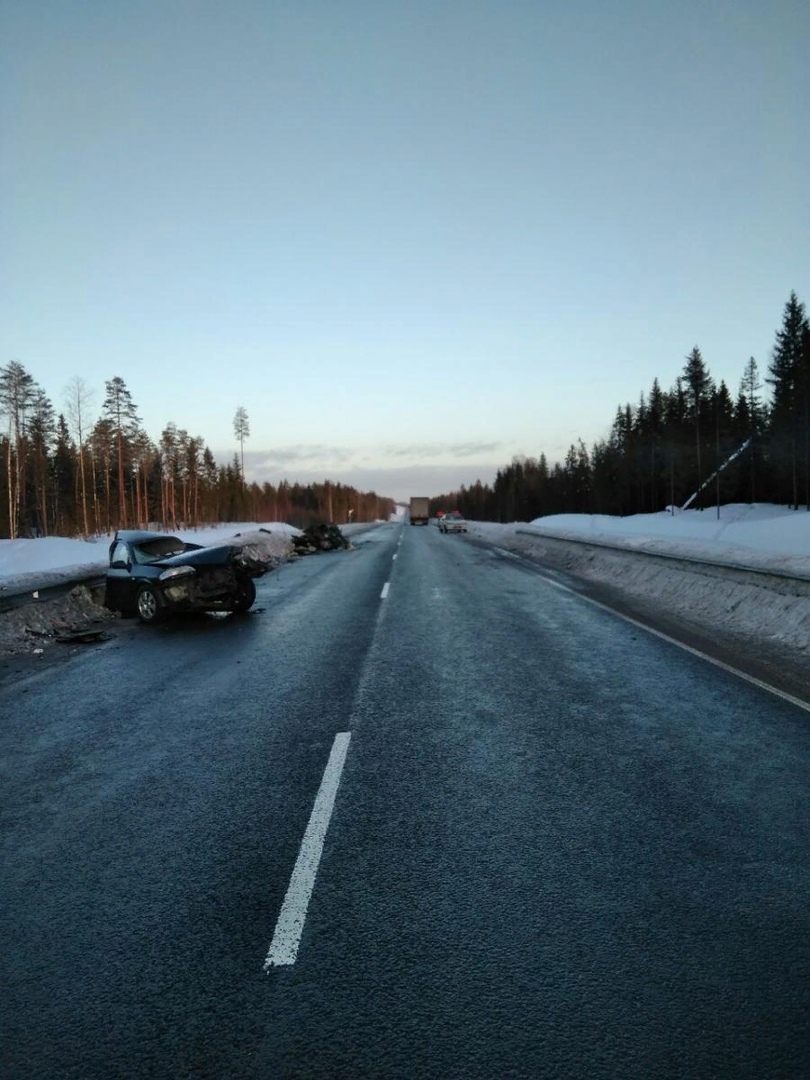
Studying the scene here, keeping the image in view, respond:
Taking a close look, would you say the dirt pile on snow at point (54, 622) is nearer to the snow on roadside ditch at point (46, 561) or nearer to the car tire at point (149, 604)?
the car tire at point (149, 604)

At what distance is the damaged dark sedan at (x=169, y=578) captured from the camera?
38.3 feet

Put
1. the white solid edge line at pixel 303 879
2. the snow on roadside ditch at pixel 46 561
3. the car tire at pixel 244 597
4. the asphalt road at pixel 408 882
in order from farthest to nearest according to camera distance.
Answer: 1. the snow on roadside ditch at pixel 46 561
2. the car tire at pixel 244 597
3. the white solid edge line at pixel 303 879
4. the asphalt road at pixel 408 882

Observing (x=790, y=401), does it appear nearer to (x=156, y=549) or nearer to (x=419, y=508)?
(x=419, y=508)

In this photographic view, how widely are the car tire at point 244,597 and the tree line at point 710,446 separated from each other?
5485cm

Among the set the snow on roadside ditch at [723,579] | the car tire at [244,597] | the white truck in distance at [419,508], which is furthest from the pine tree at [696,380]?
the car tire at [244,597]

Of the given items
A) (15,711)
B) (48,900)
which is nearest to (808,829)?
(48,900)

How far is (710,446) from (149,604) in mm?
71332

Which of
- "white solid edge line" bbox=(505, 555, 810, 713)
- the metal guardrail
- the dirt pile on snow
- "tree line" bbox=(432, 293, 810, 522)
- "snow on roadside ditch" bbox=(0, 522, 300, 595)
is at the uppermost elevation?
"tree line" bbox=(432, 293, 810, 522)

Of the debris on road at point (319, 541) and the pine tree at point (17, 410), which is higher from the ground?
the pine tree at point (17, 410)

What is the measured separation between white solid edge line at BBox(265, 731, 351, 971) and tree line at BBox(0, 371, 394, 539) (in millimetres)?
53940

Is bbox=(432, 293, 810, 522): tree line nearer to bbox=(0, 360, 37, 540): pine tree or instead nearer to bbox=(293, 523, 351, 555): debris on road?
bbox=(293, 523, 351, 555): debris on road

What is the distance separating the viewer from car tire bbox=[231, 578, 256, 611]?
41.0ft

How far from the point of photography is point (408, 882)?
10.8 ft

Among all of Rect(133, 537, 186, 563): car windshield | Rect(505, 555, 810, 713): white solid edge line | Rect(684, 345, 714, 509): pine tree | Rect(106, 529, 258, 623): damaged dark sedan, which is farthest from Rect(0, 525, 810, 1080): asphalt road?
Rect(684, 345, 714, 509): pine tree
